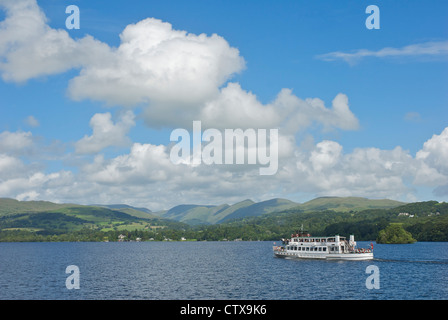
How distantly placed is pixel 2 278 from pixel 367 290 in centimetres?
12127

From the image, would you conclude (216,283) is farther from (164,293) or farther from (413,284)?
(413,284)

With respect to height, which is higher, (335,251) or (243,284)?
(335,251)

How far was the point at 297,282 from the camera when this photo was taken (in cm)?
12000

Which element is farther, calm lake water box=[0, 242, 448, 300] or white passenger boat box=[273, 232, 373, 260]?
white passenger boat box=[273, 232, 373, 260]

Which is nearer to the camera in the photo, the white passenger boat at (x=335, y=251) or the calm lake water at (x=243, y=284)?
the calm lake water at (x=243, y=284)

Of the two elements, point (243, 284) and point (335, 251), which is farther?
point (335, 251)
